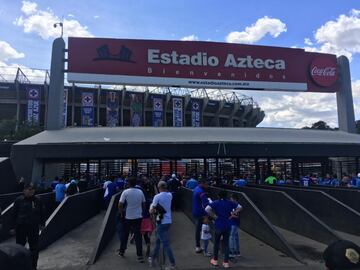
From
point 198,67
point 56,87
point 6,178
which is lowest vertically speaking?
point 6,178

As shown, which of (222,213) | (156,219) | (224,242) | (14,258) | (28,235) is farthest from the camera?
(156,219)

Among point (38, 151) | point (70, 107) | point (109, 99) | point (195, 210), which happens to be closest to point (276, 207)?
point (195, 210)

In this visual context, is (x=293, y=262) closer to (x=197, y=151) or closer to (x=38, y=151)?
(x=197, y=151)

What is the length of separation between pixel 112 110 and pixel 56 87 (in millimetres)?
31505

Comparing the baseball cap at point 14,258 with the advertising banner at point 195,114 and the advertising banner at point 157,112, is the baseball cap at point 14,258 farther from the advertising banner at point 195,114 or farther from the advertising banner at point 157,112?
the advertising banner at point 195,114

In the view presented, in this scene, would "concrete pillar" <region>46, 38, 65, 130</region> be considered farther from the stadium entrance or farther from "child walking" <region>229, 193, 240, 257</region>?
"child walking" <region>229, 193, 240, 257</region>

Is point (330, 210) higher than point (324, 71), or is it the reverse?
point (324, 71)

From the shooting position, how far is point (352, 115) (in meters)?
29.3

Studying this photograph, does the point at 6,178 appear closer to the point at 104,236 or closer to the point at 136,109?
the point at 104,236

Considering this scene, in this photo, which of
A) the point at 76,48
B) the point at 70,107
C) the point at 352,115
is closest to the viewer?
the point at 76,48

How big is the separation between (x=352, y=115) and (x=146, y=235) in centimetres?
2380

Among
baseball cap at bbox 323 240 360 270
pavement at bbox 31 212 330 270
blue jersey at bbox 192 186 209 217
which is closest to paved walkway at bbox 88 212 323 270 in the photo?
pavement at bbox 31 212 330 270

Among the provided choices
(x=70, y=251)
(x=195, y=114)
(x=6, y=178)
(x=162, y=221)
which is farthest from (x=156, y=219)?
(x=195, y=114)

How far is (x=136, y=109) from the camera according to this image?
61.5 meters
